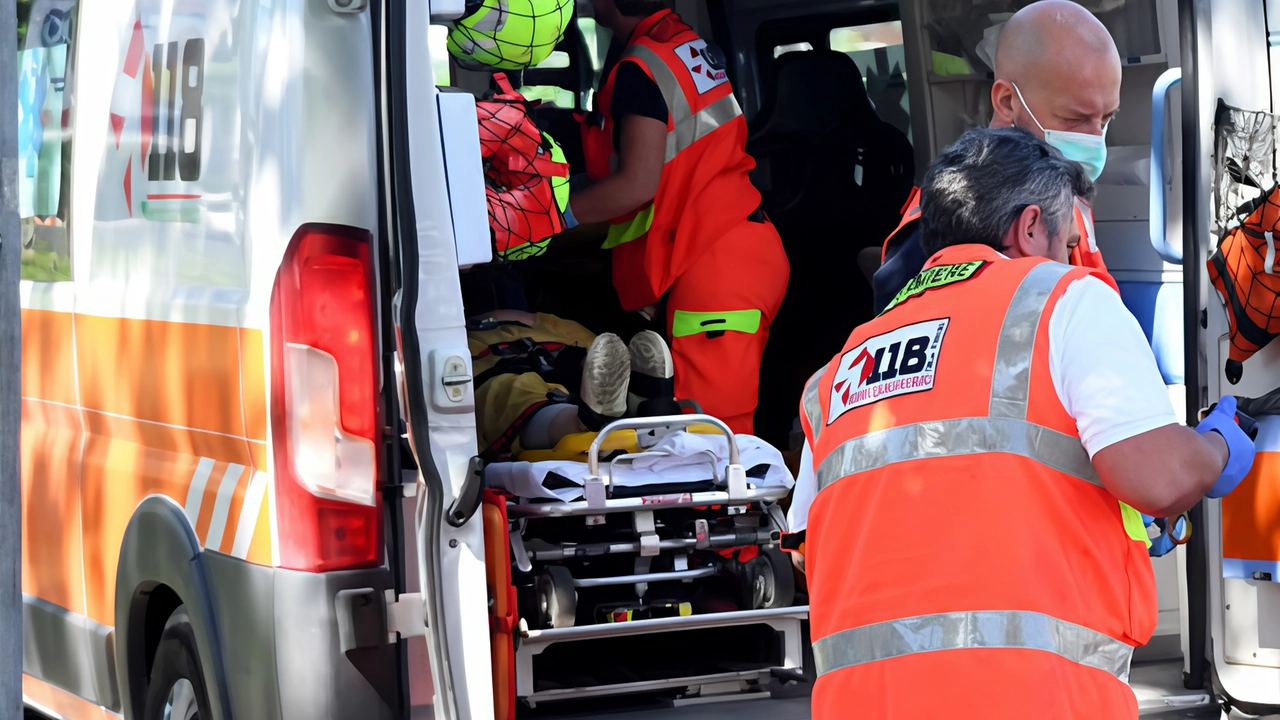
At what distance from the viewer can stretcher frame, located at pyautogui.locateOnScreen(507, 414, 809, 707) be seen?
12.0 feet

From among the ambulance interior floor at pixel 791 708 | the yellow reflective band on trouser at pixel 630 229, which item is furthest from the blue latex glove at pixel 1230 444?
the yellow reflective band on trouser at pixel 630 229

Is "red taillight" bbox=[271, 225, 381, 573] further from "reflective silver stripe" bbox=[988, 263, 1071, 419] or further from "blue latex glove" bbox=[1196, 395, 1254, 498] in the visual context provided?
"blue latex glove" bbox=[1196, 395, 1254, 498]

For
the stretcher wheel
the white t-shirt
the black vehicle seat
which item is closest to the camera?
the white t-shirt

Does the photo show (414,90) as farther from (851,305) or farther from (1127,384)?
(851,305)

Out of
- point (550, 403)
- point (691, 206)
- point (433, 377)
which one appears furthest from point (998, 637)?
point (691, 206)

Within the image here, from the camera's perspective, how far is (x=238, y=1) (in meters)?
3.14

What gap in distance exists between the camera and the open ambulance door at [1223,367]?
11.7 feet

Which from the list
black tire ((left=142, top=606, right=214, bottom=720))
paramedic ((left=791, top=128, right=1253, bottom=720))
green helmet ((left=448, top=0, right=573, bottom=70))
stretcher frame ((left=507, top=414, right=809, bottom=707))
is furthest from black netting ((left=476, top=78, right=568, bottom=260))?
paramedic ((left=791, top=128, right=1253, bottom=720))

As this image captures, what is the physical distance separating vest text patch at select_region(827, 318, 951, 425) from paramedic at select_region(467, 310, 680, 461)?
5.13 feet

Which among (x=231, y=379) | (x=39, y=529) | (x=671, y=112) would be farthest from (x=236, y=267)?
(x=671, y=112)

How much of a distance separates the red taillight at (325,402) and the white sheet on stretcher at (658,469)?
80 centimetres

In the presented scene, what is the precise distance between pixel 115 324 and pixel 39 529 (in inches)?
32.3

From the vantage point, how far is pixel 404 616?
3.05m

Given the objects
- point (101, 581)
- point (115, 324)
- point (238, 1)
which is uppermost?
point (238, 1)
